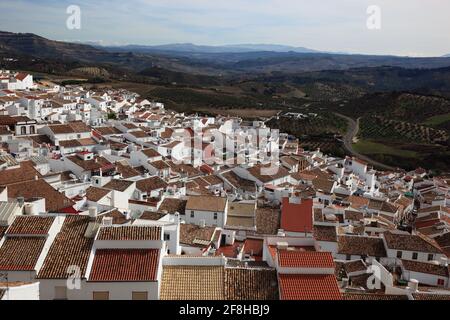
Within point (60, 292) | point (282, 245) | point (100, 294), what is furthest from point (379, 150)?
point (60, 292)

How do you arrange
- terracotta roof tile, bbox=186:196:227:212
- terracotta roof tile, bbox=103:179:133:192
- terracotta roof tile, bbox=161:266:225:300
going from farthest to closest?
terracotta roof tile, bbox=103:179:133:192, terracotta roof tile, bbox=186:196:227:212, terracotta roof tile, bbox=161:266:225:300

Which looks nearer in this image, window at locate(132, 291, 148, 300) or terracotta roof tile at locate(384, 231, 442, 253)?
window at locate(132, 291, 148, 300)

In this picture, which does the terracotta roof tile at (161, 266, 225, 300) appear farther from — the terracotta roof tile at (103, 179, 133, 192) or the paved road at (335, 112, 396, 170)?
the paved road at (335, 112, 396, 170)

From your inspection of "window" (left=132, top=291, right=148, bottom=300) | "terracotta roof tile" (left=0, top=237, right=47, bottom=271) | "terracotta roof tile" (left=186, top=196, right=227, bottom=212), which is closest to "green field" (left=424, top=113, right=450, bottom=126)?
"terracotta roof tile" (left=186, top=196, right=227, bottom=212)

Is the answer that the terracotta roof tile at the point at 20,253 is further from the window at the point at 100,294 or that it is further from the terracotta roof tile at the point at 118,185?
the terracotta roof tile at the point at 118,185
